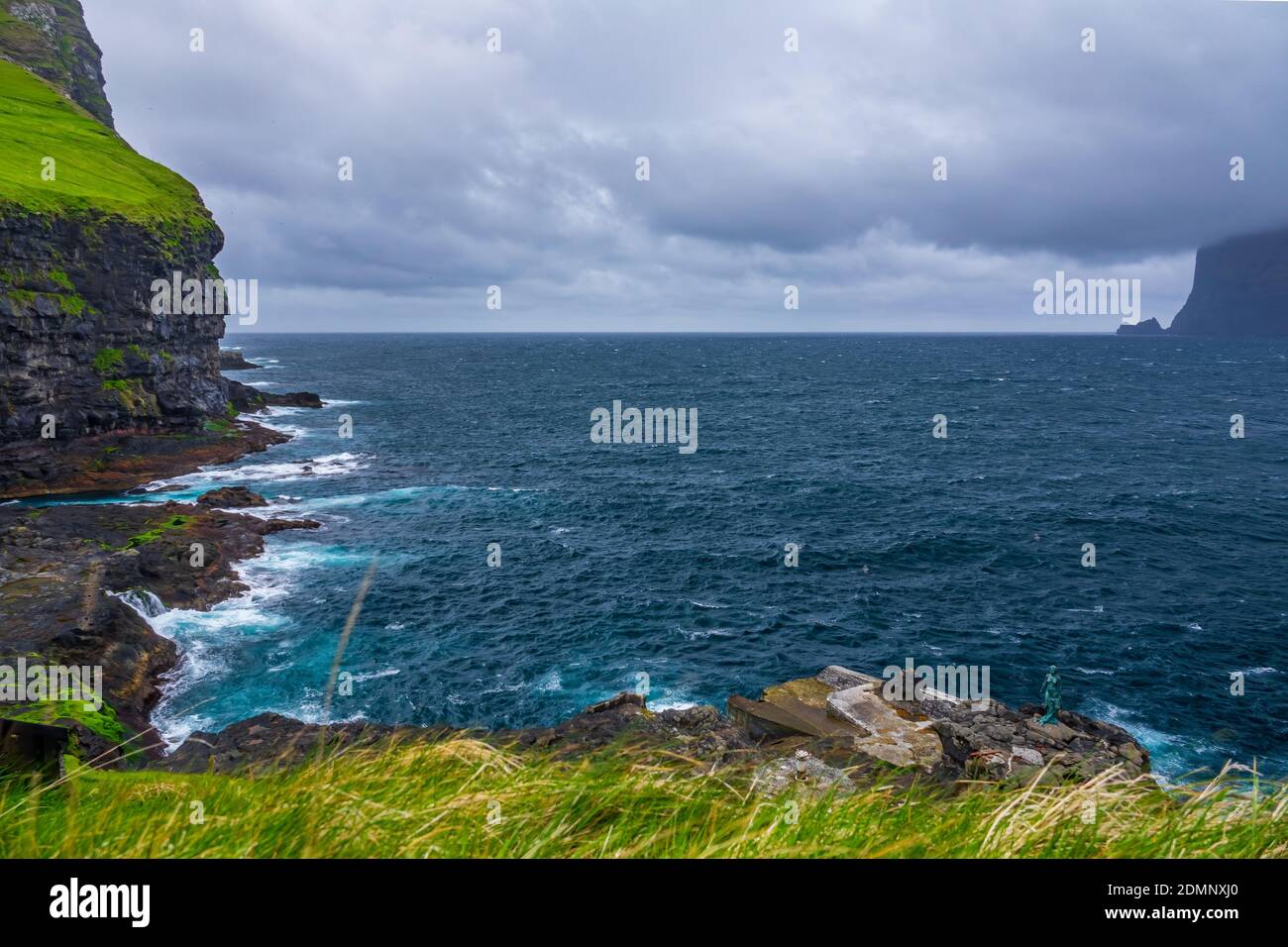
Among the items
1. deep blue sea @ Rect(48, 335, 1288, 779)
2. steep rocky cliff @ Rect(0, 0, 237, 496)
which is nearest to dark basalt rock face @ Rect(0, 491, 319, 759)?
deep blue sea @ Rect(48, 335, 1288, 779)

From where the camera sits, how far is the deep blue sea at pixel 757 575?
32.1 m

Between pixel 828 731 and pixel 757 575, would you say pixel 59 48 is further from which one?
pixel 828 731

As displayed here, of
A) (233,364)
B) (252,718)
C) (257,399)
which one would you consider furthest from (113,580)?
(233,364)

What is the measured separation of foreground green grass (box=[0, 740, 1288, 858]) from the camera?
4.19 meters

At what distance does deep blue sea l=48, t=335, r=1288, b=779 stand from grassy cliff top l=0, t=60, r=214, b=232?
26155 mm

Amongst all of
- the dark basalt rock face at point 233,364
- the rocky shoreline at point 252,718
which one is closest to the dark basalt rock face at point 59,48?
the dark basalt rock face at point 233,364

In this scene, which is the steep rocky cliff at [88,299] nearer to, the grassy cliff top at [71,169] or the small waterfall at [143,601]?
the grassy cliff top at [71,169]

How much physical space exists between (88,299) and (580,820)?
7838cm

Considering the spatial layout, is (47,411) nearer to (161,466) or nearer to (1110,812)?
(161,466)

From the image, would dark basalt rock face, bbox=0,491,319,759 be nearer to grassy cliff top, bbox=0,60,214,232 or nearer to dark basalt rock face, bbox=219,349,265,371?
grassy cliff top, bbox=0,60,214,232

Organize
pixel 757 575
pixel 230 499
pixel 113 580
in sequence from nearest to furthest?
pixel 113 580 → pixel 757 575 → pixel 230 499

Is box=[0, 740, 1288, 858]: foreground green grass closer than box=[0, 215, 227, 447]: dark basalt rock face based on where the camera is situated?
Yes

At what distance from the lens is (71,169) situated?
72.9 meters

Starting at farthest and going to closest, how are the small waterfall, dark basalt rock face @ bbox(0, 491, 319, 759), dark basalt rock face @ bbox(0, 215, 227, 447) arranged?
dark basalt rock face @ bbox(0, 215, 227, 447), the small waterfall, dark basalt rock face @ bbox(0, 491, 319, 759)
